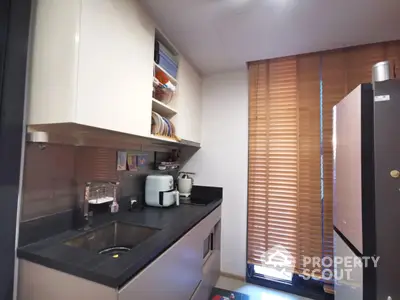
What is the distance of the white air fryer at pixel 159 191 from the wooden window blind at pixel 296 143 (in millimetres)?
806

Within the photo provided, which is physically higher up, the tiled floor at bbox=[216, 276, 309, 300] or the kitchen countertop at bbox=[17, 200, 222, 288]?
the kitchen countertop at bbox=[17, 200, 222, 288]

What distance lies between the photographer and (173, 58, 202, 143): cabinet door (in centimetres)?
Result: 182

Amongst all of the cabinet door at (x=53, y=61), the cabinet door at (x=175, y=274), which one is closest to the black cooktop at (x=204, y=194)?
the cabinet door at (x=175, y=274)

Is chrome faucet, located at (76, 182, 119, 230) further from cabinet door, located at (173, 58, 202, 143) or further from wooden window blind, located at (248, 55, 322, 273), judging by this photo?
wooden window blind, located at (248, 55, 322, 273)

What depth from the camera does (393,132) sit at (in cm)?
103

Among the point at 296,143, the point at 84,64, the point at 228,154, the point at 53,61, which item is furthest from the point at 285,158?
the point at 53,61

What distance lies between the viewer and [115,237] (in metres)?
1.41

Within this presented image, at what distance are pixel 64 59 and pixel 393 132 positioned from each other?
153 cm

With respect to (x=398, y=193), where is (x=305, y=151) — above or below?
above

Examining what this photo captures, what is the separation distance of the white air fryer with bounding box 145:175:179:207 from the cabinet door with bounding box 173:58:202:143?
424 mm

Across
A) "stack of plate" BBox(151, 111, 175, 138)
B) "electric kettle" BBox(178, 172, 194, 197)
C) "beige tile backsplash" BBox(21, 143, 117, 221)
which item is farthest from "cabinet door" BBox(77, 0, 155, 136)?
"electric kettle" BBox(178, 172, 194, 197)

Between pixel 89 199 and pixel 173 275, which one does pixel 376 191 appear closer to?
pixel 173 275

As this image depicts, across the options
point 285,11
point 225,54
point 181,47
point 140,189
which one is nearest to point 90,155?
point 140,189

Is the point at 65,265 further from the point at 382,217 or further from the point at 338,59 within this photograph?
the point at 338,59
